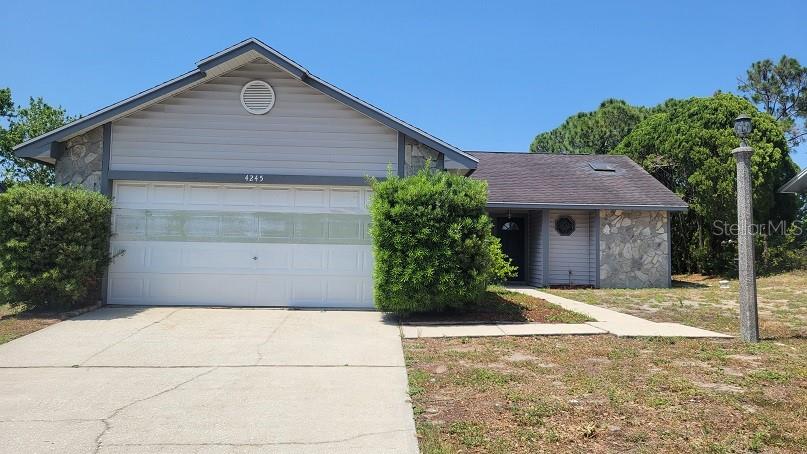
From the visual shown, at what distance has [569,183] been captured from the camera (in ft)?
54.1

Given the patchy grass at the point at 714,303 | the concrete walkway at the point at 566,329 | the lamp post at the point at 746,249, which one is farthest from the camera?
Result: the patchy grass at the point at 714,303

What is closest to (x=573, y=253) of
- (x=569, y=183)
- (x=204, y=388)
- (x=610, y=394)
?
(x=569, y=183)

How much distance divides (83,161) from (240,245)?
131 inches

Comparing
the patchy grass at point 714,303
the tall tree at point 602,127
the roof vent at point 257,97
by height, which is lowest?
the patchy grass at point 714,303

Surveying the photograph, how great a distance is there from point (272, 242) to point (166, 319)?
7.46 ft

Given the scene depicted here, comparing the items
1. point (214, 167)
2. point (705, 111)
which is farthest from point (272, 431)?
point (705, 111)

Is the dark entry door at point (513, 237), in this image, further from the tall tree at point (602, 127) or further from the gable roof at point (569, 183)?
the tall tree at point (602, 127)

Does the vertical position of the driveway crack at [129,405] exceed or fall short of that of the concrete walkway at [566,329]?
it falls short

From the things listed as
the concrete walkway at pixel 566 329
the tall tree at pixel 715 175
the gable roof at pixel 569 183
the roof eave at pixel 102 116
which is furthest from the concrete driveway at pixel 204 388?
the tall tree at pixel 715 175

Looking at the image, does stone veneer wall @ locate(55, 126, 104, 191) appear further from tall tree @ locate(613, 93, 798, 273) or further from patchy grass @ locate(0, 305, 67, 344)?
tall tree @ locate(613, 93, 798, 273)

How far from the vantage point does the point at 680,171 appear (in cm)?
1983

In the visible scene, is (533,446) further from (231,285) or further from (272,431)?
(231,285)

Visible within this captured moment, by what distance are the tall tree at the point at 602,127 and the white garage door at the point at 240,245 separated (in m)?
25.1

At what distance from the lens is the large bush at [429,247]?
784 cm
